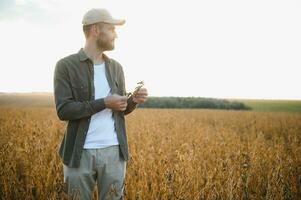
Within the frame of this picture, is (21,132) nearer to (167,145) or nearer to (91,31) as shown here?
(167,145)

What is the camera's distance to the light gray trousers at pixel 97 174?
2.46 m

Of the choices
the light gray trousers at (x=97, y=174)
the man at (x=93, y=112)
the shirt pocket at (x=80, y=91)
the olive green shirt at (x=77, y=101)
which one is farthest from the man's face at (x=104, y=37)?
the light gray trousers at (x=97, y=174)

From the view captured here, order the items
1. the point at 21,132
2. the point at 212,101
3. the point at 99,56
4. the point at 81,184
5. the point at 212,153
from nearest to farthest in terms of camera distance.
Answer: the point at 81,184
the point at 99,56
the point at 212,153
the point at 21,132
the point at 212,101

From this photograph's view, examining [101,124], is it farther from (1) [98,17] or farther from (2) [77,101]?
(1) [98,17]

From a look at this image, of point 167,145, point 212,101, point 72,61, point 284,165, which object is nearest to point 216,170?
point 284,165

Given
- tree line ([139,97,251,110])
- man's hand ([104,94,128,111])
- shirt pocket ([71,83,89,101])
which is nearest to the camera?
man's hand ([104,94,128,111])

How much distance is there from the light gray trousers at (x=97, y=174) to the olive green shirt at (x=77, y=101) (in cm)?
7

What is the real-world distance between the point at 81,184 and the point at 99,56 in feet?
3.58

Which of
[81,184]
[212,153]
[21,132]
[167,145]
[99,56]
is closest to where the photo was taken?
[81,184]

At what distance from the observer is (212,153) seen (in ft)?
18.7

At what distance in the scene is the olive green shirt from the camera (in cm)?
242

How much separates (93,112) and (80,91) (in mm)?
248

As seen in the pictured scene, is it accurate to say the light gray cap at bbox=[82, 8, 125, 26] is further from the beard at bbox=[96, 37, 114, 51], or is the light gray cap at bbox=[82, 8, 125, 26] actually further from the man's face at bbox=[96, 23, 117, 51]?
the beard at bbox=[96, 37, 114, 51]

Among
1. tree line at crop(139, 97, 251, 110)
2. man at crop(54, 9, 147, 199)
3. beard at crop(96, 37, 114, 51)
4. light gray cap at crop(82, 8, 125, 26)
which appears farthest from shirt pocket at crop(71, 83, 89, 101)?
tree line at crop(139, 97, 251, 110)
